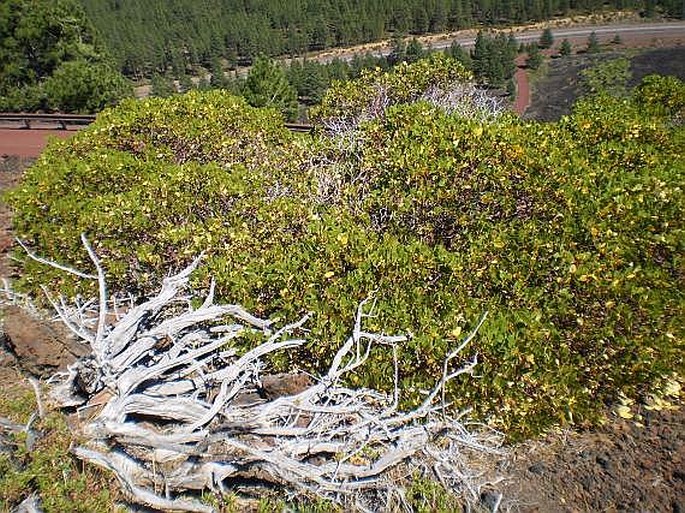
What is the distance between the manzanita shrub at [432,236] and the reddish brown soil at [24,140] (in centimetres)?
784

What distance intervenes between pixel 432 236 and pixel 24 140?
15.6 metres

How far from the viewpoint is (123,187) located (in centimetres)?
841

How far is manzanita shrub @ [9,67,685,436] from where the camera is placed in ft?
18.4

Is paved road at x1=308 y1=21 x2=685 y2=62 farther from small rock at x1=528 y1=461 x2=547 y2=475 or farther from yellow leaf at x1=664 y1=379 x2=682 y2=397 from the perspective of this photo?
small rock at x1=528 y1=461 x2=547 y2=475

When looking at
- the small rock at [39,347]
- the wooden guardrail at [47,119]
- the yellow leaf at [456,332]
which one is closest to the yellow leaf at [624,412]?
the yellow leaf at [456,332]

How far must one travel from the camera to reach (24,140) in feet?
56.3

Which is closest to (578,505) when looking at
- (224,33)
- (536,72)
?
(536,72)

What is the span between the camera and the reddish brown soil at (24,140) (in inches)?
621

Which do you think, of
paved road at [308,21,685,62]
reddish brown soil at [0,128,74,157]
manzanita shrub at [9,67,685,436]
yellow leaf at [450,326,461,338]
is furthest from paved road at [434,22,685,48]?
yellow leaf at [450,326,461,338]

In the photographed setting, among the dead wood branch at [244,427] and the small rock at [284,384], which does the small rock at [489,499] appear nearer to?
the dead wood branch at [244,427]

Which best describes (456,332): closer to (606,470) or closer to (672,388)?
(606,470)

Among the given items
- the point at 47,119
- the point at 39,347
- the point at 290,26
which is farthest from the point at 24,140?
the point at 290,26

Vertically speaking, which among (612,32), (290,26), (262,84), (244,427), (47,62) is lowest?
(612,32)

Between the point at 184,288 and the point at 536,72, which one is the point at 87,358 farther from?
the point at 536,72
